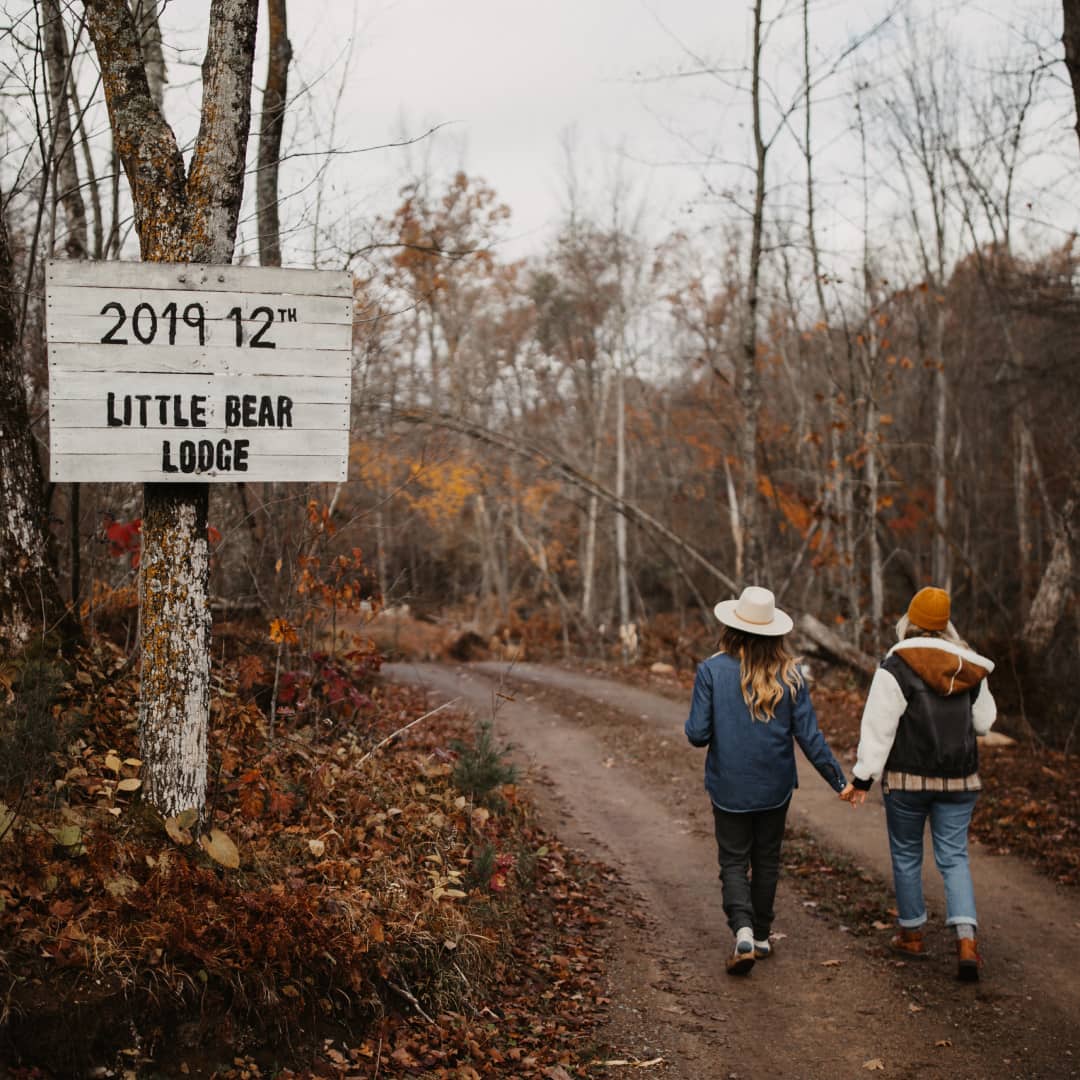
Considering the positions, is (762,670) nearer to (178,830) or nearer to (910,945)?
(910,945)

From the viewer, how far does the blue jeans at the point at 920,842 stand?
571 cm

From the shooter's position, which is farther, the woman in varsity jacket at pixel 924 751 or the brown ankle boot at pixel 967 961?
the woman in varsity jacket at pixel 924 751

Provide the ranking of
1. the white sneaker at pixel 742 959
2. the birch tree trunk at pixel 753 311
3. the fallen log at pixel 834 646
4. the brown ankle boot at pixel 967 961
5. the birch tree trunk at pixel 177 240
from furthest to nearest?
the fallen log at pixel 834 646 < the birch tree trunk at pixel 753 311 < the white sneaker at pixel 742 959 < the brown ankle boot at pixel 967 961 < the birch tree trunk at pixel 177 240

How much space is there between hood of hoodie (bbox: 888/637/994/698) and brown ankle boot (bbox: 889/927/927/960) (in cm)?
141

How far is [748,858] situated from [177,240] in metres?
4.44

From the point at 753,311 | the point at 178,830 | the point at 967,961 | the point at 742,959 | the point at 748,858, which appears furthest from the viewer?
the point at 753,311

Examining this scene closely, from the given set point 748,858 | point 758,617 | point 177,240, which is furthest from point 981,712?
point 177,240

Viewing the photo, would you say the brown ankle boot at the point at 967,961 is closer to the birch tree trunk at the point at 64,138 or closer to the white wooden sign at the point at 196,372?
the white wooden sign at the point at 196,372

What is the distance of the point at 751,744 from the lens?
5625 millimetres

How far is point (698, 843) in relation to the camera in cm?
837

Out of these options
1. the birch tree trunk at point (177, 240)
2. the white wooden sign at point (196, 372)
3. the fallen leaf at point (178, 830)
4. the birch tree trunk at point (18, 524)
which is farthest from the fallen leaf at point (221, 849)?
the birch tree trunk at point (18, 524)

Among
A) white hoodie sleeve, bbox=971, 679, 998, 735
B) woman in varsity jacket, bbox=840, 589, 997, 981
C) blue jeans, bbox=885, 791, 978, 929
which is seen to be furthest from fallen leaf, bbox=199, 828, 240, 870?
white hoodie sleeve, bbox=971, 679, 998, 735

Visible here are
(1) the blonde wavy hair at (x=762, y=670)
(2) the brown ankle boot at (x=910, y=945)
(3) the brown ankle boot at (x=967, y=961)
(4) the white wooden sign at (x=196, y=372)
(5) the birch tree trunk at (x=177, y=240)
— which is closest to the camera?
(4) the white wooden sign at (x=196, y=372)

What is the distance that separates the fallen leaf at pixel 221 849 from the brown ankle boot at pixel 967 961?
3.83 metres
